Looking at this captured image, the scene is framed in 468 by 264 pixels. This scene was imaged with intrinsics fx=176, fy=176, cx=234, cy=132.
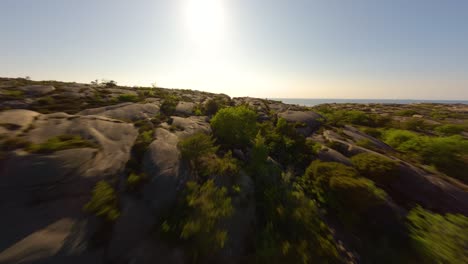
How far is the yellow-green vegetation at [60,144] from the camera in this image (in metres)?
10.4

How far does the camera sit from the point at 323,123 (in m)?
32.6

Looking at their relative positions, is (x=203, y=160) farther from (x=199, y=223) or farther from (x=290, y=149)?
(x=290, y=149)

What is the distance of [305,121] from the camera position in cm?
3247

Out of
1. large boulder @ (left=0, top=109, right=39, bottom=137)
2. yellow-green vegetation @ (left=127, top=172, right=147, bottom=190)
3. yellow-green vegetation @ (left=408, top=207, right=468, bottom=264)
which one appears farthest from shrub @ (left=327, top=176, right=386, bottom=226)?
large boulder @ (left=0, top=109, right=39, bottom=137)

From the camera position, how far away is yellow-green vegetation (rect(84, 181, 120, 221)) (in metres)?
8.41

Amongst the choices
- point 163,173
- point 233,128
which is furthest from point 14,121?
point 233,128

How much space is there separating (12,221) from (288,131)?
24.6 m

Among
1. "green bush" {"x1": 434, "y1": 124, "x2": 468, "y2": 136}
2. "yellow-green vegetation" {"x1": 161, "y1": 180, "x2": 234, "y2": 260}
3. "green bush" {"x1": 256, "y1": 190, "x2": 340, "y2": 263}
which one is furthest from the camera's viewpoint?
"green bush" {"x1": 434, "y1": 124, "x2": 468, "y2": 136}

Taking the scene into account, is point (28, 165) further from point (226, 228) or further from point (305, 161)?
point (305, 161)

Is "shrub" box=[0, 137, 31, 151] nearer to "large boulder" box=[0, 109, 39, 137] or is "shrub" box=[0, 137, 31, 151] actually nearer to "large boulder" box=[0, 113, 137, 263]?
"large boulder" box=[0, 113, 137, 263]

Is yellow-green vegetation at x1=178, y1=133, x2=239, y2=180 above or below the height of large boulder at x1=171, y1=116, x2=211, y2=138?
below

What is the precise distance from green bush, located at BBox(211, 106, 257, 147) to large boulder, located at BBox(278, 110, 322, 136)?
11.4 m

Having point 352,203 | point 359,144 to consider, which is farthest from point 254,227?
point 359,144

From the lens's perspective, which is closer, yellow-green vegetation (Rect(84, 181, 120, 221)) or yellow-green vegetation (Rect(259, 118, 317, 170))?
yellow-green vegetation (Rect(84, 181, 120, 221))
